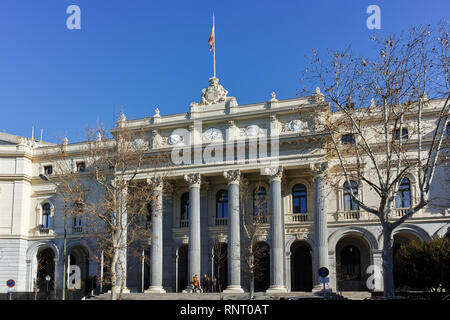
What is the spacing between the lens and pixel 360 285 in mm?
40219

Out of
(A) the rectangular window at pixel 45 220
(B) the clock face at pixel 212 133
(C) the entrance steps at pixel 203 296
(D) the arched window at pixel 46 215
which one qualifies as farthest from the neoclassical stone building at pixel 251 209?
(D) the arched window at pixel 46 215

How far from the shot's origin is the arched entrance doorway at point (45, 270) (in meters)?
48.7

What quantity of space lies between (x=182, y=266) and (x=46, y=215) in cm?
1480

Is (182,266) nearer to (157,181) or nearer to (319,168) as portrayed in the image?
(157,181)

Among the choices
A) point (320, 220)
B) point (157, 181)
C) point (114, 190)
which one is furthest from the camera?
point (157, 181)

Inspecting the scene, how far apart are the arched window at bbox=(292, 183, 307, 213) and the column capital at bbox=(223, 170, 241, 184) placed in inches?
199

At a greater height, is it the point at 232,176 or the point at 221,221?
the point at 232,176

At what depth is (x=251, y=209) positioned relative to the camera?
142ft

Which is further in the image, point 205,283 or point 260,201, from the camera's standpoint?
point 205,283

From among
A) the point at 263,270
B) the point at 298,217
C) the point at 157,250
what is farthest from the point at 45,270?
the point at 298,217

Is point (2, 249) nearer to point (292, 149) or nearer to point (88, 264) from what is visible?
point (88, 264)
